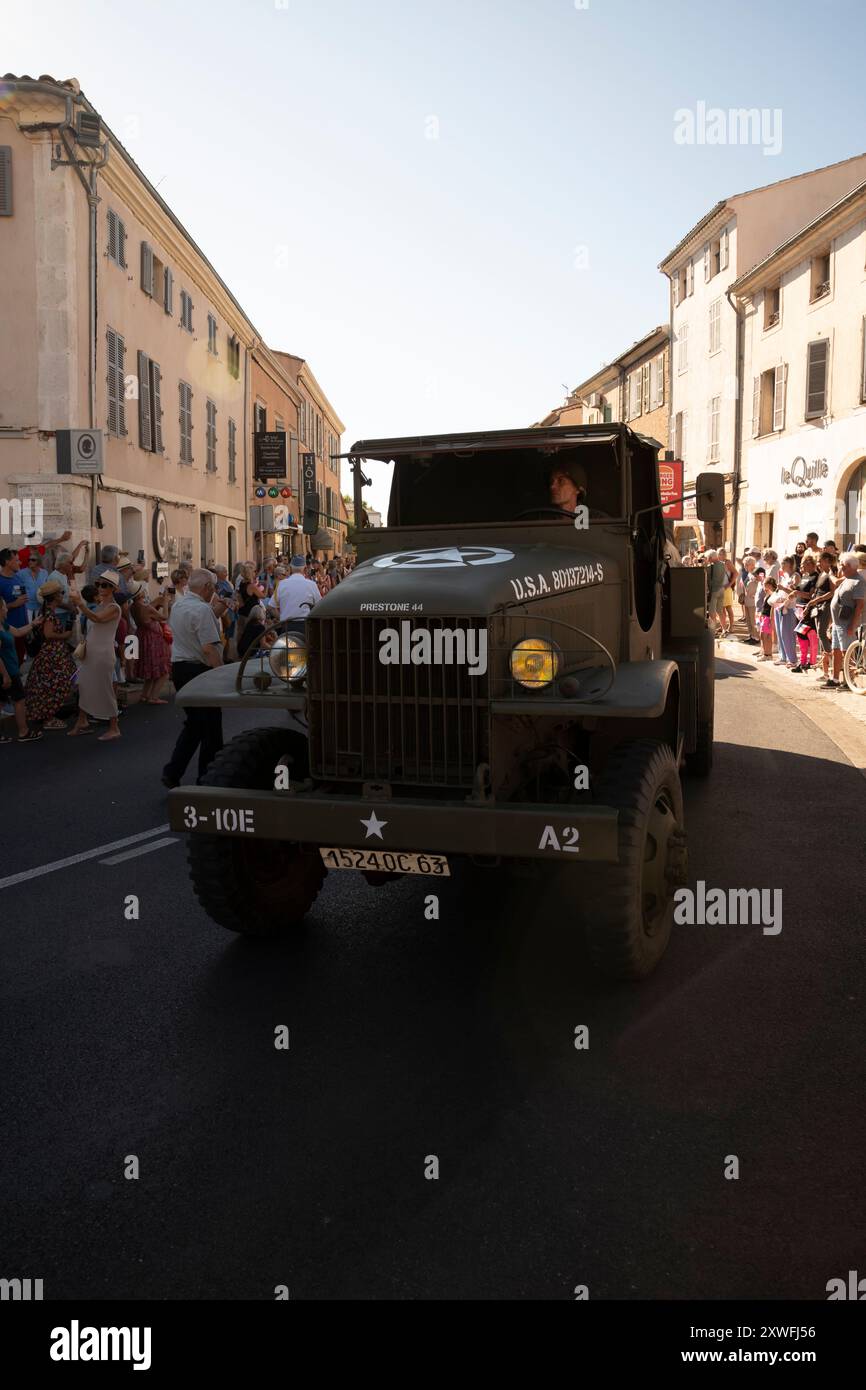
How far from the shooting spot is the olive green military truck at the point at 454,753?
4.14 m

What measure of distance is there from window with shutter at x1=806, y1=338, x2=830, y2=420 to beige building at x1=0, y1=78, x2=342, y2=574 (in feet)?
48.1

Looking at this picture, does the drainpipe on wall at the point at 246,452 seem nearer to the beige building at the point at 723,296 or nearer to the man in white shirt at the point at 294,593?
the beige building at the point at 723,296

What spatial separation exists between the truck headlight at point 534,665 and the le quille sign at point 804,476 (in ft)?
73.3

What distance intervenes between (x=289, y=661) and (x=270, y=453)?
30.5 metres

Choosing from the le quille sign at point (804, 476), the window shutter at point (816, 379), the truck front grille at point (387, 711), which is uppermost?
the window shutter at point (816, 379)

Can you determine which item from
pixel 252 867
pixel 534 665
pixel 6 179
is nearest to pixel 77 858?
pixel 252 867

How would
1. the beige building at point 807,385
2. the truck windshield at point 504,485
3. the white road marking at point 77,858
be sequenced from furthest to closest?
the beige building at point 807,385 → the white road marking at point 77,858 → the truck windshield at point 504,485

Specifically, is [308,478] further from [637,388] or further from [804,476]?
[637,388]

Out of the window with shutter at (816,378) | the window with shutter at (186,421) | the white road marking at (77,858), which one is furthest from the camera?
the window with shutter at (186,421)

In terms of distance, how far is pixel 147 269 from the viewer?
2208 cm

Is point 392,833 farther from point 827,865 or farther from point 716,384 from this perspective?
point 716,384

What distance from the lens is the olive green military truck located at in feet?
13.6

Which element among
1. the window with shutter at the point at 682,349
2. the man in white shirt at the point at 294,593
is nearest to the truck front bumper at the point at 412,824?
the man in white shirt at the point at 294,593
